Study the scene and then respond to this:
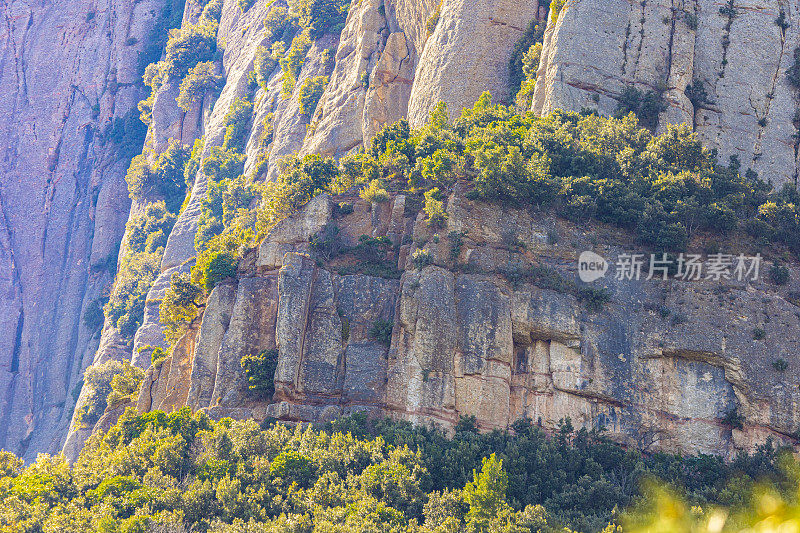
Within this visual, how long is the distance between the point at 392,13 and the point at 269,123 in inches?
607

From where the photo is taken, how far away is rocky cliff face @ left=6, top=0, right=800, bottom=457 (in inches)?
1777

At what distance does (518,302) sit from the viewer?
4722 cm

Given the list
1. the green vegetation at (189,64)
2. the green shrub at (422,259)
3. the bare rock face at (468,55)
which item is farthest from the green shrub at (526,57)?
the green vegetation at (189,64)

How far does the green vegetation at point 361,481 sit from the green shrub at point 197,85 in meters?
60.9

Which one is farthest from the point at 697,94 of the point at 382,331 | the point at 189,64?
the point at 189,64

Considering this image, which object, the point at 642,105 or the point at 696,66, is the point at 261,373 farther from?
the point at 696,66

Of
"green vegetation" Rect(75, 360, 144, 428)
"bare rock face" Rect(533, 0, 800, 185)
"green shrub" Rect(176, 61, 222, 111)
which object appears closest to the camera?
"bare rock face" Rect(533, 0, 800, 185)

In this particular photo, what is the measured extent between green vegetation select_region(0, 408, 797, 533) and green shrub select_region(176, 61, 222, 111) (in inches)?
Answer: 2398

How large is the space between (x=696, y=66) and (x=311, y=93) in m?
32.8

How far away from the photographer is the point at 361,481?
39.6 m

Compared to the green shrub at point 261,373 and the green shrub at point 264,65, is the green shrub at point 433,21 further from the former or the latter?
the green shrub at point 261,373

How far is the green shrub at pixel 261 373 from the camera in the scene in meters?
47.4

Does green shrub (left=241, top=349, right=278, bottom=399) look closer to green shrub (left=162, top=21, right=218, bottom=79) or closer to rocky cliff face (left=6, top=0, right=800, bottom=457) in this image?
rocky cliff face (left=6, top=0, right=800, bottom=457)

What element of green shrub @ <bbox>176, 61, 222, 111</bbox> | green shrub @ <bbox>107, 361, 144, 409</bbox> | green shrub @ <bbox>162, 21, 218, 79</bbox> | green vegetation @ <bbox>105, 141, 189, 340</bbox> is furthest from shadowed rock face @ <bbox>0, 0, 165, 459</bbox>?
green shrub @ <bbox>107, 361, 144, 409</bbox>
